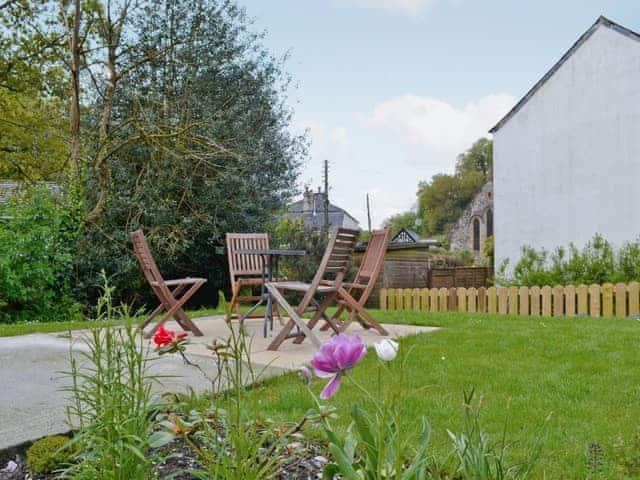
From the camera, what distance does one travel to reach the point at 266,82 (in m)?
11.5

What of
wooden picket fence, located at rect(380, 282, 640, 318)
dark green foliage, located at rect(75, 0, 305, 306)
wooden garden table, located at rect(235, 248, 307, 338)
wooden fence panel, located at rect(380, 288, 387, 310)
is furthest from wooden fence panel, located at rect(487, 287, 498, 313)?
wooden garden table, located at rect(235, 248, 307, 338)

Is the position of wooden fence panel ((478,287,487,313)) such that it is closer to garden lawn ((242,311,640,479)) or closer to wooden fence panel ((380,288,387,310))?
wooden fence panel ((380,288,387,310))

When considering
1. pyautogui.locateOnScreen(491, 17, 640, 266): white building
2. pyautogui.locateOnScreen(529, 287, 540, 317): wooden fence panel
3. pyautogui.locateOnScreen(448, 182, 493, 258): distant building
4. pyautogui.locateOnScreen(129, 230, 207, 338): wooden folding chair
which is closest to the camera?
pyautogui.locateOnScreen(129, 230, 207, 338): wooden folding chair

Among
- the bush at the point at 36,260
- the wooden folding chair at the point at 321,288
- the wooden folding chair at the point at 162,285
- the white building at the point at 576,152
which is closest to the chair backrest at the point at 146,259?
the wooden folding chair at the point at 162,285

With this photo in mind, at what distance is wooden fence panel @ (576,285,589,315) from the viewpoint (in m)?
8.38

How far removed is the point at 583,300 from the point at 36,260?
8.32 m

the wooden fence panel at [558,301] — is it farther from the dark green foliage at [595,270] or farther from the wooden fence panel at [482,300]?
the wooden fence panel at [482,300]

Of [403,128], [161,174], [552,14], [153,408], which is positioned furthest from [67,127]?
[403,128]

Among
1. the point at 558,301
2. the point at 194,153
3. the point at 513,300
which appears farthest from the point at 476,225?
the point at 194,153

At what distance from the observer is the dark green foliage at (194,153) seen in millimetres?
9492

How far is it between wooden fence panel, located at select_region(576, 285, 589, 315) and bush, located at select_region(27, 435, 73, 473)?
322 inches

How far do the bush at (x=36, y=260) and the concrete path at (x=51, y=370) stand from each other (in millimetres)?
2814

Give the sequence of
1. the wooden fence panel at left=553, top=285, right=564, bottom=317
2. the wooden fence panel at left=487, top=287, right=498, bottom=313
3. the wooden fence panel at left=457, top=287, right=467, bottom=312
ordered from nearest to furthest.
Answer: the wooden fence panel at left=553, top=285, right=564, bottom=317, the wooden fence panel at left=487, top=287, right=498, bottom=313, the wooden fence panel at left=457, top=287, right=467, bottom=312

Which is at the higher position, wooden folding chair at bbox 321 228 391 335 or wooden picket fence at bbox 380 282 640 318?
wooden folding chair at bbox 321 228 391 335
